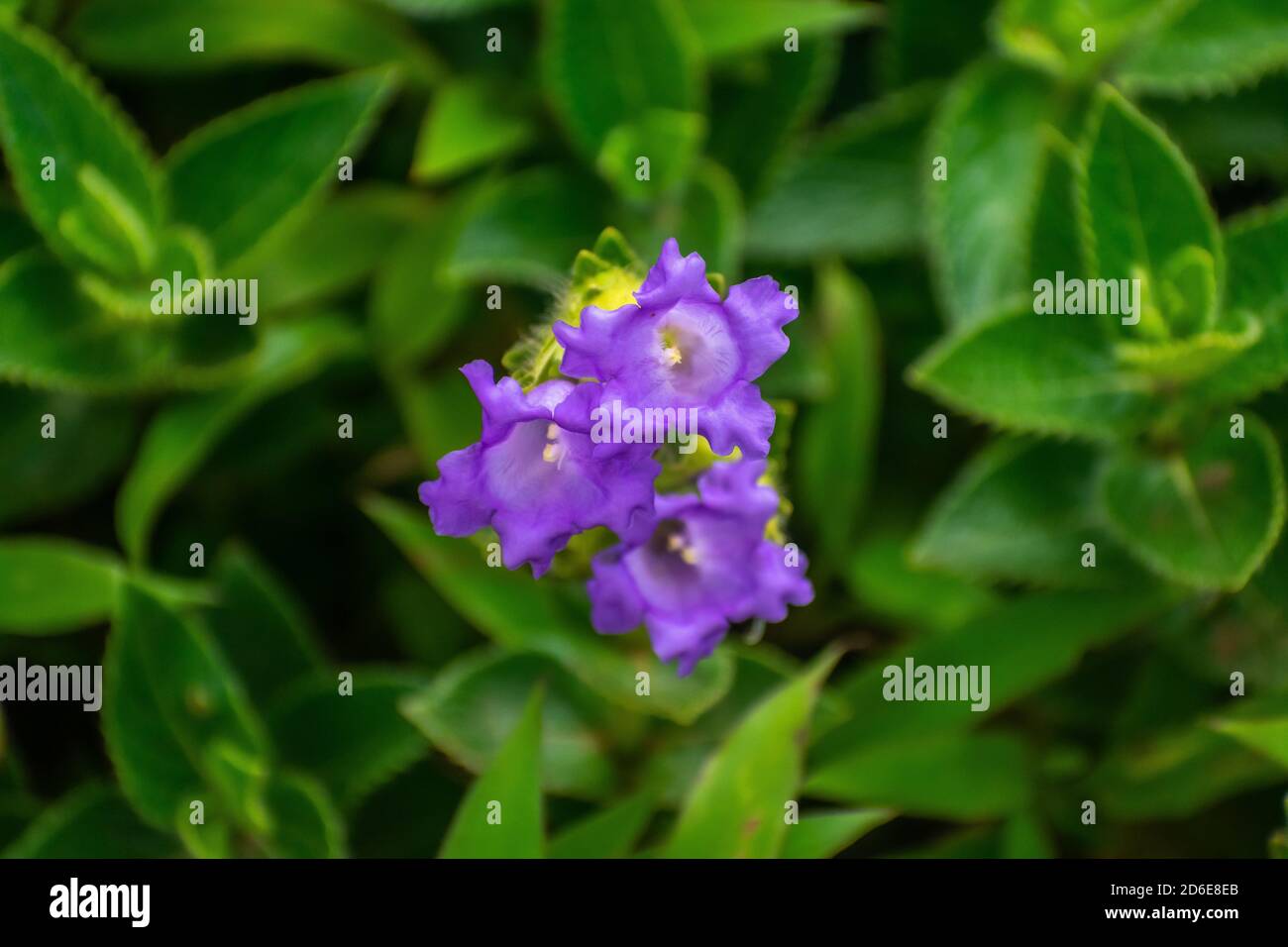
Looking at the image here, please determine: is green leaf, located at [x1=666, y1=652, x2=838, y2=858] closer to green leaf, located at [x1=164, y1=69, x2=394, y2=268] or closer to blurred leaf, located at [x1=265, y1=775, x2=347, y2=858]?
blurred leaf, located at [x1=265, y1=775, x2=347, y2=858]

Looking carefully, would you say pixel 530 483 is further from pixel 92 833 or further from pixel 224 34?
pixel 224 34

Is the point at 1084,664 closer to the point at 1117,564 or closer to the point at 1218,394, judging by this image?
the point at 1117,564

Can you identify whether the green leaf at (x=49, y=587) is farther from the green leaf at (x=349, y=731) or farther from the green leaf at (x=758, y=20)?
the green leaf at (x=758, y=20)

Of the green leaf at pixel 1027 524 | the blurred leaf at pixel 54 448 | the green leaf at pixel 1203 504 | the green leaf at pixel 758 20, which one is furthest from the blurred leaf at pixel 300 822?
the green leaf at pixel 758 20

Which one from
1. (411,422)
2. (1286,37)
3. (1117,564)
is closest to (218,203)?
(411,422)

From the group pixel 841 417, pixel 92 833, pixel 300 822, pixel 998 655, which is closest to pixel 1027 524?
pixel 998 655

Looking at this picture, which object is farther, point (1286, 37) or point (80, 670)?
point (80, 670)
